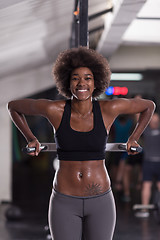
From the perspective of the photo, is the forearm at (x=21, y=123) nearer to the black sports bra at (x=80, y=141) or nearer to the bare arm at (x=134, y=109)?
the black sports bra at (x=80, y=141)

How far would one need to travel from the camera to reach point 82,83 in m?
2.12

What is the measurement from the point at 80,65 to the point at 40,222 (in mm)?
3661

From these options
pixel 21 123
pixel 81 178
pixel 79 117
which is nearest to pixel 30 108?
pixel 21 123

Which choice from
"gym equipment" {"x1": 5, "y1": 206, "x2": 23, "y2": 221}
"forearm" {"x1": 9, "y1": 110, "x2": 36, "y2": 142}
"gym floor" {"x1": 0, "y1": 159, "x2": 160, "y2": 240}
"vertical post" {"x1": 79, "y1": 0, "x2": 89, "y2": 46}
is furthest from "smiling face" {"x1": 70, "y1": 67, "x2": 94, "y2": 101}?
"gym equipment" {"x1": 5, "y1": 206, "x2": 23, "y2": 221}

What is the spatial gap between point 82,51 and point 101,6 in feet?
7.58

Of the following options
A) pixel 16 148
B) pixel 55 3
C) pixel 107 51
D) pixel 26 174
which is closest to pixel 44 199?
pixel 16 148

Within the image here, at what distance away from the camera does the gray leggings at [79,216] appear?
6.97ft

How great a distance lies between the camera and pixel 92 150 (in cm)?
212

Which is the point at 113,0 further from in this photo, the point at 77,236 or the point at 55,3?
the point at 77,236

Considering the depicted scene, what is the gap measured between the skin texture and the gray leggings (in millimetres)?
39

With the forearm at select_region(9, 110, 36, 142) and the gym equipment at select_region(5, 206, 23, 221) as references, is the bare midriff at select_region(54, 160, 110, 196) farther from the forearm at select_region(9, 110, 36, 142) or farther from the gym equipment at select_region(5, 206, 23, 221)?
the gym equipment at select_region(5, 206, 23, 221)

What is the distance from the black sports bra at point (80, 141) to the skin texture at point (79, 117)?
0.03 metres

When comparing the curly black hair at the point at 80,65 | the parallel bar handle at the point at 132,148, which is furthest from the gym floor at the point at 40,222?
the curly black hair at the point at 80,65

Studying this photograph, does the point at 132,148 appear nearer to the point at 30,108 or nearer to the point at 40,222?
the point at 30,108
